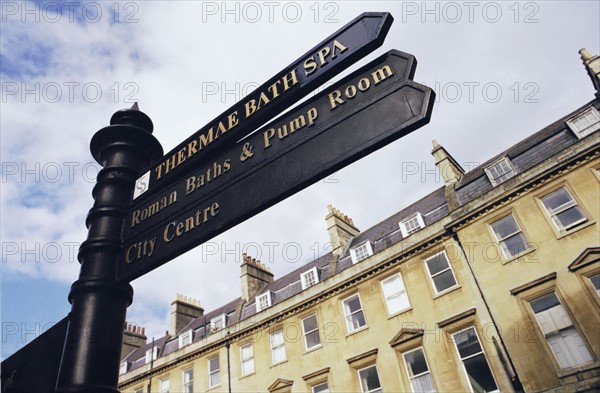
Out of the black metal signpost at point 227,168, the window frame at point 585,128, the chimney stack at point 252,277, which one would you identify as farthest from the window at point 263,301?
the black metal signpost at point 227,168

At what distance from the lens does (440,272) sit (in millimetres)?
15688

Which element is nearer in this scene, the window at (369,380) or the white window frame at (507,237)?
the white window frame at (507,237)

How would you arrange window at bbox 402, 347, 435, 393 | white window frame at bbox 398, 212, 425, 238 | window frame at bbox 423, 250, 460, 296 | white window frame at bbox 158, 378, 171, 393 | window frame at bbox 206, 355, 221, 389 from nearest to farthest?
window at bbox 402, 347, 435, 393 < window frame at bbox 423, 250, 460, 296 < white window frame at bbox 398, 212, 425, 238 < window frame at bbox 206, 355, 221, 389 < white window frame at bbox 158, 378, 171, 393

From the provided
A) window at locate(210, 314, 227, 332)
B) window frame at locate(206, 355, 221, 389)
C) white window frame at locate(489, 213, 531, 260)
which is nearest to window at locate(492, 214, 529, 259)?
white window frame at locate(489, 213, 531, 260)

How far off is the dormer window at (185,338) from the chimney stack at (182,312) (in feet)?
7.82

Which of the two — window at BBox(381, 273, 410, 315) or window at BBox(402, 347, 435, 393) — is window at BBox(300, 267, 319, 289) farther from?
window at BBox(402, 347, 435, 393)

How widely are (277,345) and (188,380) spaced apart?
6619 millimetres

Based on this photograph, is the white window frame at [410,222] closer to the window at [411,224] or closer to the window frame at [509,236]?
the window at [411,224]

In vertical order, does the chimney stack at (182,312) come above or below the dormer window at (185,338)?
above

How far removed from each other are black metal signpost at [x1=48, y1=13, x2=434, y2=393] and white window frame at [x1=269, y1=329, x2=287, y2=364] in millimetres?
17970

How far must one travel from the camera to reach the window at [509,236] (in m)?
14.3

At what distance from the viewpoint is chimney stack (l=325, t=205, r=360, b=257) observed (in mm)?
21734

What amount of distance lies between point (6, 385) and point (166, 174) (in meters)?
1.48

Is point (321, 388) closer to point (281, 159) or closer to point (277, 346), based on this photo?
point (277, 346)
